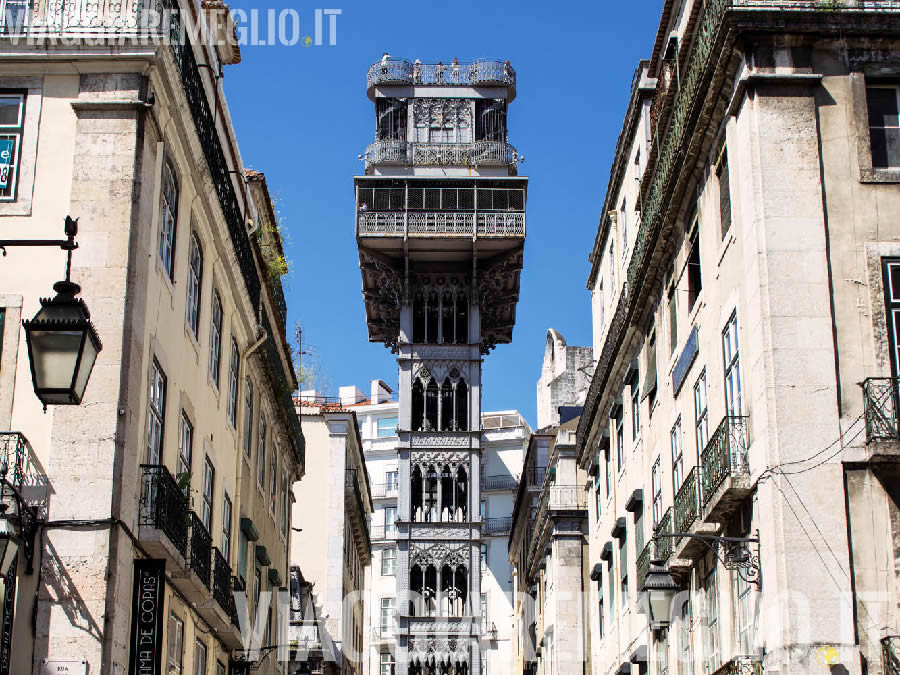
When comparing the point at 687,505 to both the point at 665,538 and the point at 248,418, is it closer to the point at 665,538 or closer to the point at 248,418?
the point at 665,538

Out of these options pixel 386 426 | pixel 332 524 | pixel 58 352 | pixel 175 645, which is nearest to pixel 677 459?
pixel 175 645

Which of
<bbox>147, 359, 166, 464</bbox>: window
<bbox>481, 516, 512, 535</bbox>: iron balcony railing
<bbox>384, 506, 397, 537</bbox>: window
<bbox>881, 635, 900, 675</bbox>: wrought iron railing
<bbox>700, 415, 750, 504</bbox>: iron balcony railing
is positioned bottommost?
<bbox>881, 635, 900, 675</bbox>: wrought iron railing

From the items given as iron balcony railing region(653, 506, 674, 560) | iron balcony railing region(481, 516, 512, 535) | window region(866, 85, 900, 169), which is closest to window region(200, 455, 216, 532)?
iron balcony railing region(653, 506, 674, 560)

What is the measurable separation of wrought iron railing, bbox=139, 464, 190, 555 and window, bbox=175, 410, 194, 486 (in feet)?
4.00

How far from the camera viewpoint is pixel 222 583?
20500 millimetres

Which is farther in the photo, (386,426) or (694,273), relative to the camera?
(386,426)

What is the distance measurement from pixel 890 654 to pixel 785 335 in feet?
11.9

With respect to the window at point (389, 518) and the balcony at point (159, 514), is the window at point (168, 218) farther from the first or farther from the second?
the window at point (389, 518)

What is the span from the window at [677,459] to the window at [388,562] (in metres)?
59.1

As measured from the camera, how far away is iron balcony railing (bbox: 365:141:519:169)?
6494cm

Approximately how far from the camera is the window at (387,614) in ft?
257

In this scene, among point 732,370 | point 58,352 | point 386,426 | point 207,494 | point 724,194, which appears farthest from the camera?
point 386,426

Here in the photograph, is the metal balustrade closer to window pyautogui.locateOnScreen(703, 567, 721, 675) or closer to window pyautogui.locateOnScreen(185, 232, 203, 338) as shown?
window pyautogui.locateOnScreen(185, 232, 203, 338)

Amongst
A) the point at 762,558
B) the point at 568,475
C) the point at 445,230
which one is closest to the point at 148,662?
the point at 762,558
